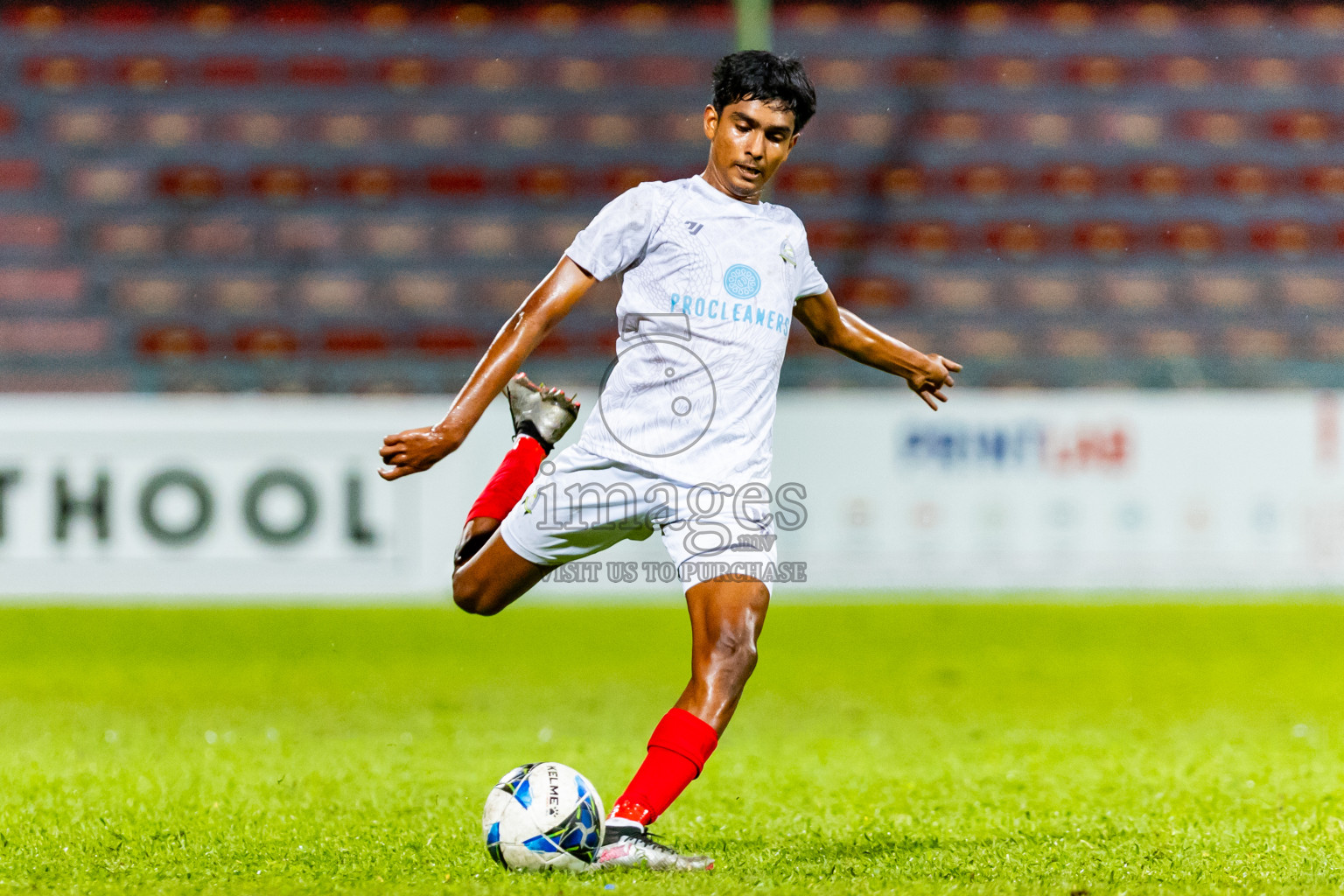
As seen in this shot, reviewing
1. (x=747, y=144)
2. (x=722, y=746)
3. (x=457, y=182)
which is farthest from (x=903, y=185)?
(x=747, y=144)

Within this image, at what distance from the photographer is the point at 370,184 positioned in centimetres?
1136

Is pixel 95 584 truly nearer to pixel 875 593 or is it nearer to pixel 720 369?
pixel 875 593

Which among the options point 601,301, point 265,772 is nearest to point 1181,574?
point 601,301

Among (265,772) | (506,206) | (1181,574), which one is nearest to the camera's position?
(265,772)

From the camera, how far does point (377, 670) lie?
647 centimetres

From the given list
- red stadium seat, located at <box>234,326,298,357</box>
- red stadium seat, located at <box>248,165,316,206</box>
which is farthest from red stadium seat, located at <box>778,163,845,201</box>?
red stadium seat, located at <box>234,326,298,357</box>

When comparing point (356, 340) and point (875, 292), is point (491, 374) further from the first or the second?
point (875, 292)

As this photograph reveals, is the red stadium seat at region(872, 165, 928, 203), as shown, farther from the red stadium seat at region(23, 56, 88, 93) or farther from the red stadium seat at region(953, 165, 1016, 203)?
the red stadium seat at region(23, 56, 88, 93)

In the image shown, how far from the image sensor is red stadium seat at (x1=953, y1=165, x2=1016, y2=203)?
452 inches

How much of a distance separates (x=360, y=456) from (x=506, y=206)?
3518 mm

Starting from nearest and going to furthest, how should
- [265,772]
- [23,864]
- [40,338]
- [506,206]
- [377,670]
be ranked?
[23,864] → [265,772] → [377,670] → [40,338] → [506,206]

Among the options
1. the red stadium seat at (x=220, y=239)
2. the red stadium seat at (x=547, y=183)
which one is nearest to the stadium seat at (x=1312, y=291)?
the red stadium seat at (x=547, y=183)

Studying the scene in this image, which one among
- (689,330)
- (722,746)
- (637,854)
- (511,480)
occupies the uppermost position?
(689,330)

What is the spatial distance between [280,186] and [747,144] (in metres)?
8.68
